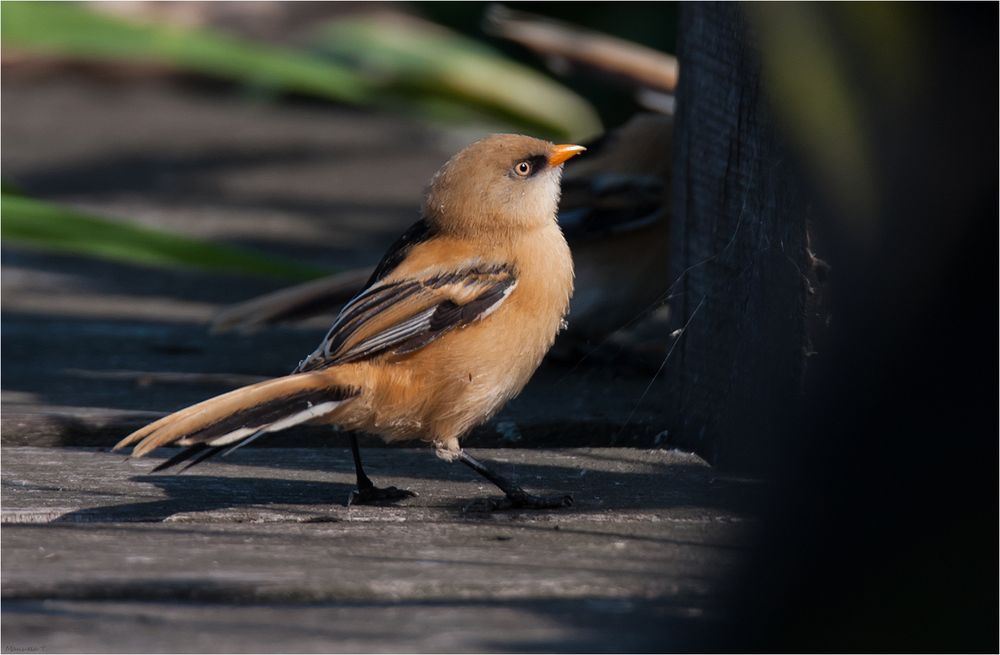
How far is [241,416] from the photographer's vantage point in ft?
8.39

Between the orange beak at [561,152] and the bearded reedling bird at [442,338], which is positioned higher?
the orange beak at [561,152]

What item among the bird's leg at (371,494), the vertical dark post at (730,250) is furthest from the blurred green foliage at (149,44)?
the bird's leg at (371,494)

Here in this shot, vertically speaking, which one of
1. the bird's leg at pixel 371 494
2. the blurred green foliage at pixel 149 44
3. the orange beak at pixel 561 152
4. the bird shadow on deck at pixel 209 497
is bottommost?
the bird shadow on deck at pixel 209 497

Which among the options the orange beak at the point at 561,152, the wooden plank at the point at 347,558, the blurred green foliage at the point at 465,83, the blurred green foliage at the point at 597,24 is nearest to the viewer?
the wooden plank at the point at 347,558

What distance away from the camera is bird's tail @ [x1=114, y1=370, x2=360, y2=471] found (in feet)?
8.12

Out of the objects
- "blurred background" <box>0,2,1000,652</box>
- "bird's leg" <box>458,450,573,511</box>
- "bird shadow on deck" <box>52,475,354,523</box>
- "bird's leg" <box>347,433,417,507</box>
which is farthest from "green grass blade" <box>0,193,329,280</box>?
"bird's leg" <box>458,450,573,511</box>

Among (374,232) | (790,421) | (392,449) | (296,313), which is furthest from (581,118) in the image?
(790,421)

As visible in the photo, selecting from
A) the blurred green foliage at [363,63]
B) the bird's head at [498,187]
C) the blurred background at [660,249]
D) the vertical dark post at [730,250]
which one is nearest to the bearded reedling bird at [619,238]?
the blurred background at [660,249]

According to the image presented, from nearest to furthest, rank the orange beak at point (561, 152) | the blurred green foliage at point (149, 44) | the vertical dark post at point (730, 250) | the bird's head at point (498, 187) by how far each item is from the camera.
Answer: the vertical dark post at point (730, 250) < the bird's head at point (498, 187) < the orange beak at point (561, 152) < the blurred green foliage at point (149, 44)

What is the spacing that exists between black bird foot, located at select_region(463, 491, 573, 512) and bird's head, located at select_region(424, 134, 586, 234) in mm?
794

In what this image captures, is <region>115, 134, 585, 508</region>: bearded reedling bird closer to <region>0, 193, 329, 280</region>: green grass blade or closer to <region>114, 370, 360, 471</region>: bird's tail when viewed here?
<region>114, 370, 360, 471</region>: bird's tail

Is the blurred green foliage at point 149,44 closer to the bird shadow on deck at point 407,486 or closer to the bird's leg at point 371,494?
the bird shadow on deck at point 407,486

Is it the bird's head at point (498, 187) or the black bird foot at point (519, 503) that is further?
the bird's head at point (498, 187)

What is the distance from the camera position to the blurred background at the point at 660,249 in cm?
105
